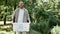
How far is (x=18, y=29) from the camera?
5.02m

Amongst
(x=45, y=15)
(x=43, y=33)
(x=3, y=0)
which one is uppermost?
(x=3, y=0)

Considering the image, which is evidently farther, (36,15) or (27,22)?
(36,15)

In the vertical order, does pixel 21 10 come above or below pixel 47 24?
above

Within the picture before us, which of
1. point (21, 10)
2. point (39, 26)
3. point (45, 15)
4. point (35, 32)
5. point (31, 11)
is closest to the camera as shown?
point (21, 10)

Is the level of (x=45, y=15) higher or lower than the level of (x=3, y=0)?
lower

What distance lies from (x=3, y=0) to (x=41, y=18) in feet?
11.4

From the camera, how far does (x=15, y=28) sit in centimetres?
501

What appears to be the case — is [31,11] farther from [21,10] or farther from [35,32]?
[21,10]

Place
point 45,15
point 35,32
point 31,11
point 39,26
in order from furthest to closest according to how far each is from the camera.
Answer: point 31,11, point 45,15, point 39,26, point 35,32

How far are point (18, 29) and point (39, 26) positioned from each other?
14.6 feet

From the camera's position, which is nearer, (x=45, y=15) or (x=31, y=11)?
(x=45, y=15)

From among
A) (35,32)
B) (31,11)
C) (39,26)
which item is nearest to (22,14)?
(35,32)

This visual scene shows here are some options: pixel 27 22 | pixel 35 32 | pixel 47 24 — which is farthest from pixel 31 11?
pixel 27 22

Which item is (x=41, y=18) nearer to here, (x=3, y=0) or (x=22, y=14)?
(x=3, y=0)
